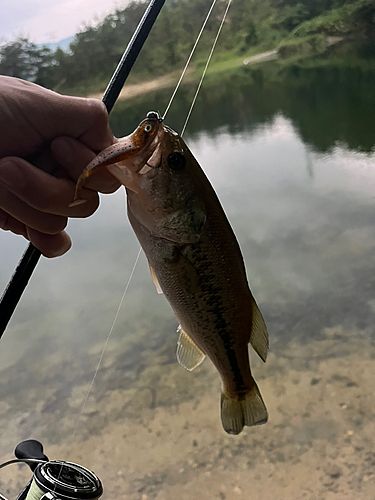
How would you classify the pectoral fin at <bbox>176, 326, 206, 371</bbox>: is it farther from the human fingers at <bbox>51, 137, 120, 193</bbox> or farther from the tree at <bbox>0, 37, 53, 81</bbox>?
the tree at <bbox>0, 37, 53, 81</bbox>

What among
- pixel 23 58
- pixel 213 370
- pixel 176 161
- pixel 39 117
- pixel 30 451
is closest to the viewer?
pixel 39 117

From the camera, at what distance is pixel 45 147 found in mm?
588

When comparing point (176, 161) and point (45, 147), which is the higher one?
point (45, 147)

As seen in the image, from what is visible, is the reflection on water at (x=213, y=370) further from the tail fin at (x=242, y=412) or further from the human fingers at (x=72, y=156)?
the human fingers at (x=72, y=156)

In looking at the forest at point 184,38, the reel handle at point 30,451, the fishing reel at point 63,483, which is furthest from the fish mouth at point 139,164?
the forest at point 184,38

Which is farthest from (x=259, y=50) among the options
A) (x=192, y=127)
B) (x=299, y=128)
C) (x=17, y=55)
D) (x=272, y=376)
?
(x=272, y=376)

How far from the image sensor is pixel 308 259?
3336 millimetres

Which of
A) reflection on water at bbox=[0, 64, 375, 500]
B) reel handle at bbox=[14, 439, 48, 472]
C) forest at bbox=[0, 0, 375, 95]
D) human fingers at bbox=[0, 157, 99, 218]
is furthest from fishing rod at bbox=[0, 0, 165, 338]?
forest at bbox=[0, 0, 375, 95]

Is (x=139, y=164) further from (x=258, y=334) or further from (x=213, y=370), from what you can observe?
(x=213, y=370)

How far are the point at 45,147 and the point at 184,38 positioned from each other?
7.23 metres

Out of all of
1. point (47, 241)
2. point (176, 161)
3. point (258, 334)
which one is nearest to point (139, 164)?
point (176, 161)

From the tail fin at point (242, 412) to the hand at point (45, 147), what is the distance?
18.8 inches

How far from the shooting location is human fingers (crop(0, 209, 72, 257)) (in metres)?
0.76

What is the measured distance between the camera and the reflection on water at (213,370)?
1996 millimetres
